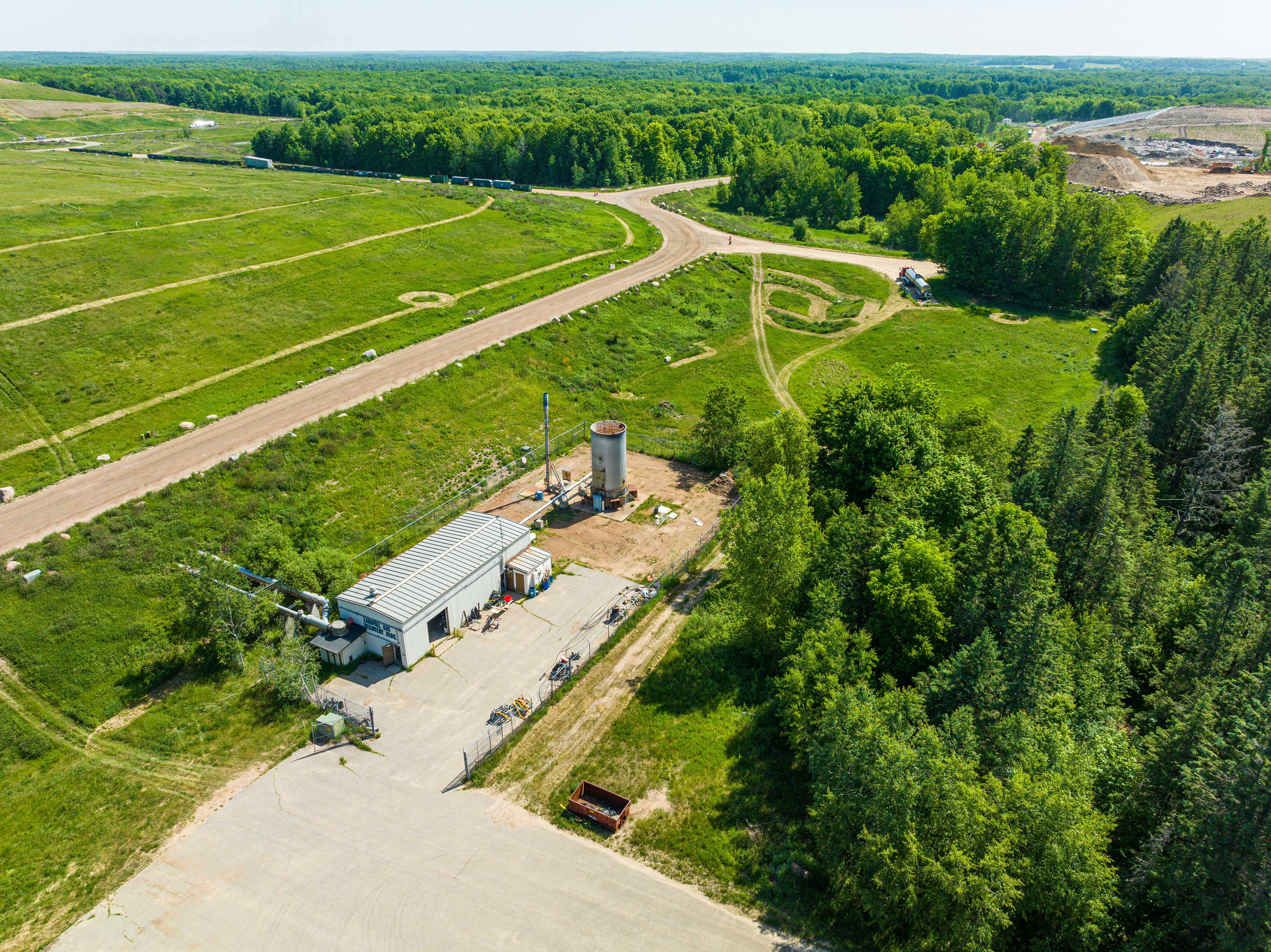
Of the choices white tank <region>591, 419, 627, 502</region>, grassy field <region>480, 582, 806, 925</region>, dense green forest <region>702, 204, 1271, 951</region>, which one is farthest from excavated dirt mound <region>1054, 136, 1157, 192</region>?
grassy field <region>480, 582, 806, 925</region>

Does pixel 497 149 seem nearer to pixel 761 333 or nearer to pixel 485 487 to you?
pixel 761 333

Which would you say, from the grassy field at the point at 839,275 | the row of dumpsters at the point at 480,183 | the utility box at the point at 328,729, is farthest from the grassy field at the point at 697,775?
the row of dumpsters at the point at 480,183

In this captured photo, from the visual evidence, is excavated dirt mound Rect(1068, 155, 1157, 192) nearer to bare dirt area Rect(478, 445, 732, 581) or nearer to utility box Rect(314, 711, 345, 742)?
bare dirt area Rect(478, 445, 732, 581)

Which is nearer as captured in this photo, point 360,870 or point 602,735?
point 360,870

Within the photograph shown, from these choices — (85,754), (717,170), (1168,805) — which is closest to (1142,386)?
(1168,805)

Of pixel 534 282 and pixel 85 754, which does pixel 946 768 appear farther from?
pixel 534 282

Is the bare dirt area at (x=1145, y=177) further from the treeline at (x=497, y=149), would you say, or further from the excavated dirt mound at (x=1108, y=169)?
the treeline at (x=497, y=149)
